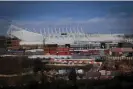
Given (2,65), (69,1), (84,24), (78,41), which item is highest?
(69,1)

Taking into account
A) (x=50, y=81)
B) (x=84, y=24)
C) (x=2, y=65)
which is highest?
(x=84, y=24)

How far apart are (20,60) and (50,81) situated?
0.36 m

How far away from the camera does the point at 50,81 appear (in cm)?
254

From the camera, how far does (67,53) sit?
255 centimetres

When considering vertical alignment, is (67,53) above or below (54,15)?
below

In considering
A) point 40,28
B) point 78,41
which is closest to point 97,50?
point 78,41

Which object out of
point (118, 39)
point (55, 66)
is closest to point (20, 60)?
point (55, 66)

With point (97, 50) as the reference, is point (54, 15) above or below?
above

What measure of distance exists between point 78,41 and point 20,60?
1.95 feet

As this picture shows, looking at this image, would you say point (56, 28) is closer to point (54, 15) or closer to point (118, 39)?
point (54, 15)

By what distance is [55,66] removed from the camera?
2.53 metres

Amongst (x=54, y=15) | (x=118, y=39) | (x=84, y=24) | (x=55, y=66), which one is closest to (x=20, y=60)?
(x=55, y=66)

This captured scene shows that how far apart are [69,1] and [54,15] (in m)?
0.20

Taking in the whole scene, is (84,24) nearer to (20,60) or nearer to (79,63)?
(79,63)
